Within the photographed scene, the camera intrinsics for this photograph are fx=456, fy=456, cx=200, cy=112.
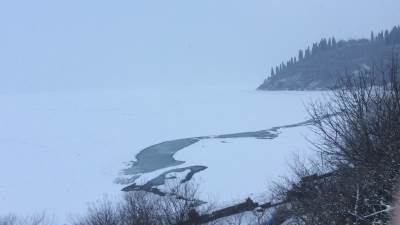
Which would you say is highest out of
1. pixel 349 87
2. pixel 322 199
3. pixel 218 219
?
pixel 349 87

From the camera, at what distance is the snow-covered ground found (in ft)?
60.1

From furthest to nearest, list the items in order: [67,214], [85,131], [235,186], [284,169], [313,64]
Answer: [313,64], [85,131], [284,169], [235,186], [67,214]

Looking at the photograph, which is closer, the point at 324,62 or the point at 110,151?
the point at 110,151

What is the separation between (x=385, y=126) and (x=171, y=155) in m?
19.7

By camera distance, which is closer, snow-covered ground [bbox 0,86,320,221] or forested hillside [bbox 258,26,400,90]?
snow-covered ground [bbox 0,86,320,221]

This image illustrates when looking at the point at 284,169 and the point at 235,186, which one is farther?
the point at 284,169

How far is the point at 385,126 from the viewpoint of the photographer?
288 inches

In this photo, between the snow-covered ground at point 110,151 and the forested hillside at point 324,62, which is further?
the forested hillside at point 324,62

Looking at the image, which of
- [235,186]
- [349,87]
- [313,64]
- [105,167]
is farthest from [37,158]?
[313,64]

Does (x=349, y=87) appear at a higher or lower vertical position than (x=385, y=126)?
higher

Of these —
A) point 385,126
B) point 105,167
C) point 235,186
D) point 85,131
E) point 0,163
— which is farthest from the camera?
point 85,131

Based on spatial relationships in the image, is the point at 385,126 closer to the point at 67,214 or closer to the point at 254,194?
the point at 254,194

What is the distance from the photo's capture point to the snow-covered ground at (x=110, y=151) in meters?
18.3

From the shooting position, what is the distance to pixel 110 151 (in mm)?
27578
